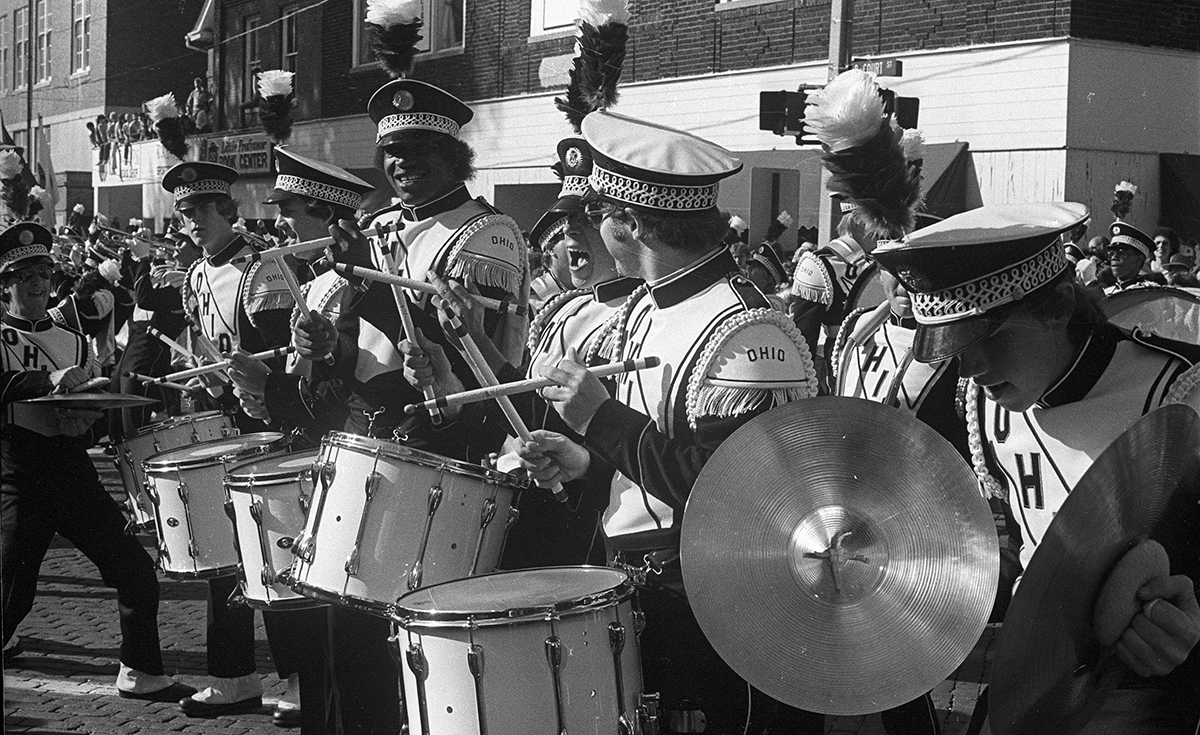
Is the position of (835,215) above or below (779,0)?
below

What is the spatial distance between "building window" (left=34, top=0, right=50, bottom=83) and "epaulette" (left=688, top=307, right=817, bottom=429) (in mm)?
2698

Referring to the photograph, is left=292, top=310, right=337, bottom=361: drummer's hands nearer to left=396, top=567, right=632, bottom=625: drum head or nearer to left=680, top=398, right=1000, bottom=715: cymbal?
left=396, top=567, right=632, bottom=625: drum head

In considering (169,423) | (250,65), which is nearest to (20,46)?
(250,65)

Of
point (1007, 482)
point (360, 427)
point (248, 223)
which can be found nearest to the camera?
point (1007, 482)

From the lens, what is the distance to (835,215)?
3367 millimetres

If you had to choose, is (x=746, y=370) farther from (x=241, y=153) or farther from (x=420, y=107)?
(x=241, y=153)

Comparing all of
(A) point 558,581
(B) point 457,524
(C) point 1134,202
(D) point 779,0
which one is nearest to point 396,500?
(B) point 457,524

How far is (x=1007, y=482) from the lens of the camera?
253cm

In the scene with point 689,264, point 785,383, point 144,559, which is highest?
point 689,264

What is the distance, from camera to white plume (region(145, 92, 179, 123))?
4.22 meters

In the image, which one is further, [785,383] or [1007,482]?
[785,383]

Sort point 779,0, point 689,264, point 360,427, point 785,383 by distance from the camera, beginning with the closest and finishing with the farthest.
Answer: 1. point 785,383
2. point 689,264
3. point 779,0
4. point 360,427

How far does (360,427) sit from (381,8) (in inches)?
49.1

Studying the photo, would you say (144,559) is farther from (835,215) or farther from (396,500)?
(835,215)
